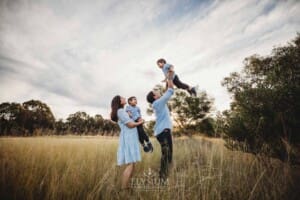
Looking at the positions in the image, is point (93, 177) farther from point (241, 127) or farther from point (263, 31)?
point (263, 31)

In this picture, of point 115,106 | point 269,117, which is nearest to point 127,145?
point 115,106

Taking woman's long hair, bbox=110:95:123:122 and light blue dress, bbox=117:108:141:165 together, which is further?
woman's long hair, bbox=110:95:123:122

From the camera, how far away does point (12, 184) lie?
2469 millimetres

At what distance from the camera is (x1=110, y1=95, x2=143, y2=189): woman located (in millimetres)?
2674

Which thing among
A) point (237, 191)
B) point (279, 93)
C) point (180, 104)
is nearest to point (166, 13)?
point (279, 93)

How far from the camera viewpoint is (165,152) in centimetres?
307

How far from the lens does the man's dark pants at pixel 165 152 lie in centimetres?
298

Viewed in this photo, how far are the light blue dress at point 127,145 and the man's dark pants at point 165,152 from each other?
568mm

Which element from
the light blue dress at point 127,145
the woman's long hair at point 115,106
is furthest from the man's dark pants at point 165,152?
the woman's long hair at point 115,106

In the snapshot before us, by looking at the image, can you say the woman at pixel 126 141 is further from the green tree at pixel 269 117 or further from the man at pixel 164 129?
the green tree at pixel 269 117

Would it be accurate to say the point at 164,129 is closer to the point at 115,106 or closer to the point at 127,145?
the point at 127,145

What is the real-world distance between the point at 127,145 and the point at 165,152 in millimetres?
834

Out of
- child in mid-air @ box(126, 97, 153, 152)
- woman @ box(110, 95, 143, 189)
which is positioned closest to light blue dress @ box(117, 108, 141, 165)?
woman @ box(110, 95, 143, 189)

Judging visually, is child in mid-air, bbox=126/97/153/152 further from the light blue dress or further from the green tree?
the green tree
